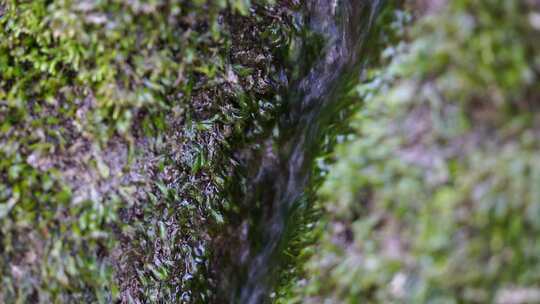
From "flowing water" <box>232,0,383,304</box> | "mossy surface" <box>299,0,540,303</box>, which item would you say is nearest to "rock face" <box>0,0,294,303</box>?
"flowing water" <box>232,0,383,304</box>

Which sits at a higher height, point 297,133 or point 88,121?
point 297,133

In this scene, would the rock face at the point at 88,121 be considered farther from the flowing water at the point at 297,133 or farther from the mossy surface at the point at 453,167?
the mossy surface at the point at 453,167

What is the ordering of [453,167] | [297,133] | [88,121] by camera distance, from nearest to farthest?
[453,167] → [88,121] → [297,133]

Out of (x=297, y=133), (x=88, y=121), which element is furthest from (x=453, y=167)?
(x=88, y=121)

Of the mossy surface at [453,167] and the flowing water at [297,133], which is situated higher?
the flowing water at [297,133]

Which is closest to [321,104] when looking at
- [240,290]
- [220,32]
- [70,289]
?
[220,32]

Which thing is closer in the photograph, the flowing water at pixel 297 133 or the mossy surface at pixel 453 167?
the mossy surface at pixel 453 167

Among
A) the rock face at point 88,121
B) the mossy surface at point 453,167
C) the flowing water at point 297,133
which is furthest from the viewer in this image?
the flowing water at point 297,133

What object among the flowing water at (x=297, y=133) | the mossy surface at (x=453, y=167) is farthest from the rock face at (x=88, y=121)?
the mossy surface at (x=453, y=167)

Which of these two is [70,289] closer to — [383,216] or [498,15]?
[383,216]

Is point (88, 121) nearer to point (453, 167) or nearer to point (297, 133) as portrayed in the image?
point (297, 133)
